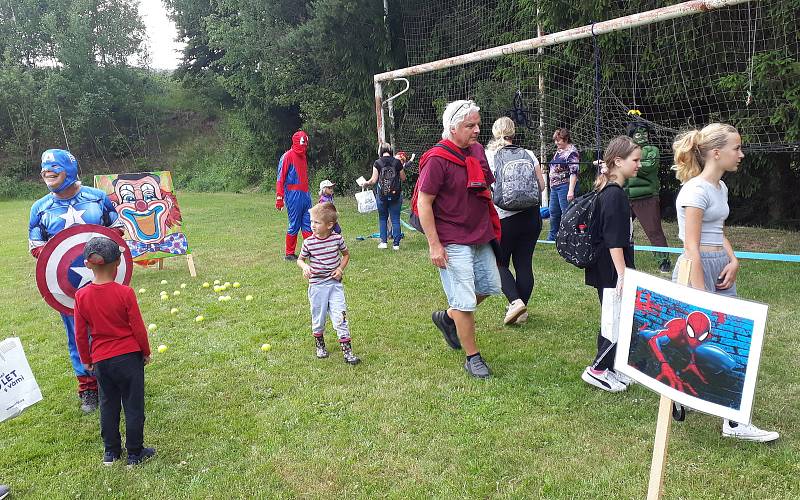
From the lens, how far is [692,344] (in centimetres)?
243

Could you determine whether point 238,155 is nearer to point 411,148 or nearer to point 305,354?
point 411,148

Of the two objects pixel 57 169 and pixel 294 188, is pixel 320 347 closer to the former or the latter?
pixel 57 169

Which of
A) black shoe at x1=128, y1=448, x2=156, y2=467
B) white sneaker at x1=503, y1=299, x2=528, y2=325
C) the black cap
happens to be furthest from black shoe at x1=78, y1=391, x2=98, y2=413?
white sneaker at x1=503, y1=299, x2=528, y2=325

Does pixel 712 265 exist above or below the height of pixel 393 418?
above

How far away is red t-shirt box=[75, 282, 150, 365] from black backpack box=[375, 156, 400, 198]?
6.13 m

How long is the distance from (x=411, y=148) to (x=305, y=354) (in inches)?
400

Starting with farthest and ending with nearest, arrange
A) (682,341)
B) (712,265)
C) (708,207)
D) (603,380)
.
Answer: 1. (603,380)
2. (712,265)
3. (708,207)
4. (682,341)

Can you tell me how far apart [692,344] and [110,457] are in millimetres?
3172

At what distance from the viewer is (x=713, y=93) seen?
30.7ft

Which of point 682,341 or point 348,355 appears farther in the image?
point 348,355

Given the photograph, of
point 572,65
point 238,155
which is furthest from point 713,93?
point 238,155

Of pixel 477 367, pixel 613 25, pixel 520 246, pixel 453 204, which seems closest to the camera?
pixel 453 204

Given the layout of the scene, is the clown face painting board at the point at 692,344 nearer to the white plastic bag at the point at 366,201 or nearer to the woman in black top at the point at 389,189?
the woman in black top at the point at 389,189

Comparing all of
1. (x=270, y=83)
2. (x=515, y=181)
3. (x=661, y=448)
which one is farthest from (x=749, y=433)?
(x=270, y=83)
